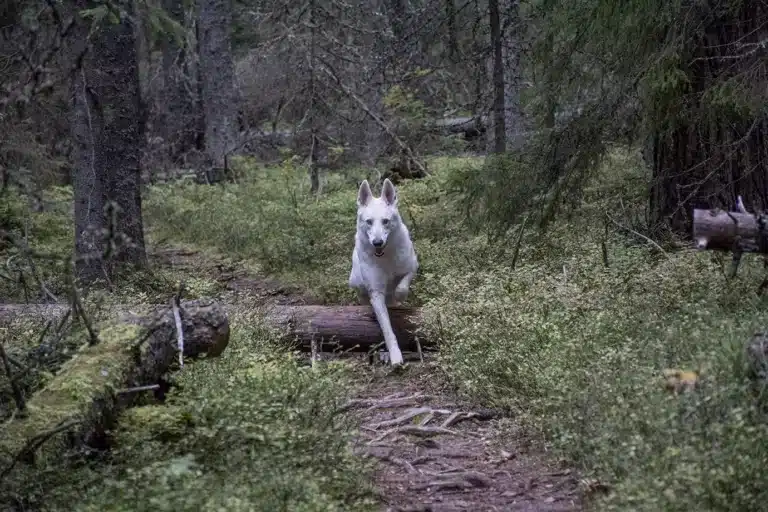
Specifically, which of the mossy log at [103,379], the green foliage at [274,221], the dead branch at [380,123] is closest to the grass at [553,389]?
the mossy log at [103,379]

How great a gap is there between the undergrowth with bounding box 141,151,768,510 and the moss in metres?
2.77

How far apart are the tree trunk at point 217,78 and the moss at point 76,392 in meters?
16.4

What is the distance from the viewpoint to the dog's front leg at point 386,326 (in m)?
9.34

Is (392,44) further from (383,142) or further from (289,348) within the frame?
(289,348)

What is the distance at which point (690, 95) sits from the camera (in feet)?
31.0

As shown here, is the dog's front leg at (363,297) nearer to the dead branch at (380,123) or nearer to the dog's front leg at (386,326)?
the dog's front leg at (386,326)

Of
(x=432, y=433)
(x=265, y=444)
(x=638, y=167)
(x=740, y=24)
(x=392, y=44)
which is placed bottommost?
(x=432, y=433)

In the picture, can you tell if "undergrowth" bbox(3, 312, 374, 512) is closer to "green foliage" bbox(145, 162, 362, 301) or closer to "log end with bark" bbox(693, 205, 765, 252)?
"log end with bark" bbox(693, 205, 765, 252)

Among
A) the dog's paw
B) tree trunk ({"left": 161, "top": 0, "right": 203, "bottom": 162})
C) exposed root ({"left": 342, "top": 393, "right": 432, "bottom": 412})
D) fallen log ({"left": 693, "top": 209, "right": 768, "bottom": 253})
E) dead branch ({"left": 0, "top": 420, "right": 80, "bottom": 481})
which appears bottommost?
exposed root ({"left": 342, "top": 393, "right": 432, "bottom": 412})

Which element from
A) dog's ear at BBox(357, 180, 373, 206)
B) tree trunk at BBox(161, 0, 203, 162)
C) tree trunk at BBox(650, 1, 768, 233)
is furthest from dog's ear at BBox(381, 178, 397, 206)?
tree trunk at BBox(161, 0, 203, 162)

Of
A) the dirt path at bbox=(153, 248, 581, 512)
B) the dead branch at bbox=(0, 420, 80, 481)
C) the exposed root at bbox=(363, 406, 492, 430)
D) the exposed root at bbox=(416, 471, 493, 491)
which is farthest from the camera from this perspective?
the exposed root at bbox=(363, 406, 492, 430)

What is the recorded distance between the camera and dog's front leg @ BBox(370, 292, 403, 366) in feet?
30.6

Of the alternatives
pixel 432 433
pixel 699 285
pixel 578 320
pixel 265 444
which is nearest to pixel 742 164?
pixel 699 285

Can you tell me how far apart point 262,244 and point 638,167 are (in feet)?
20.4
